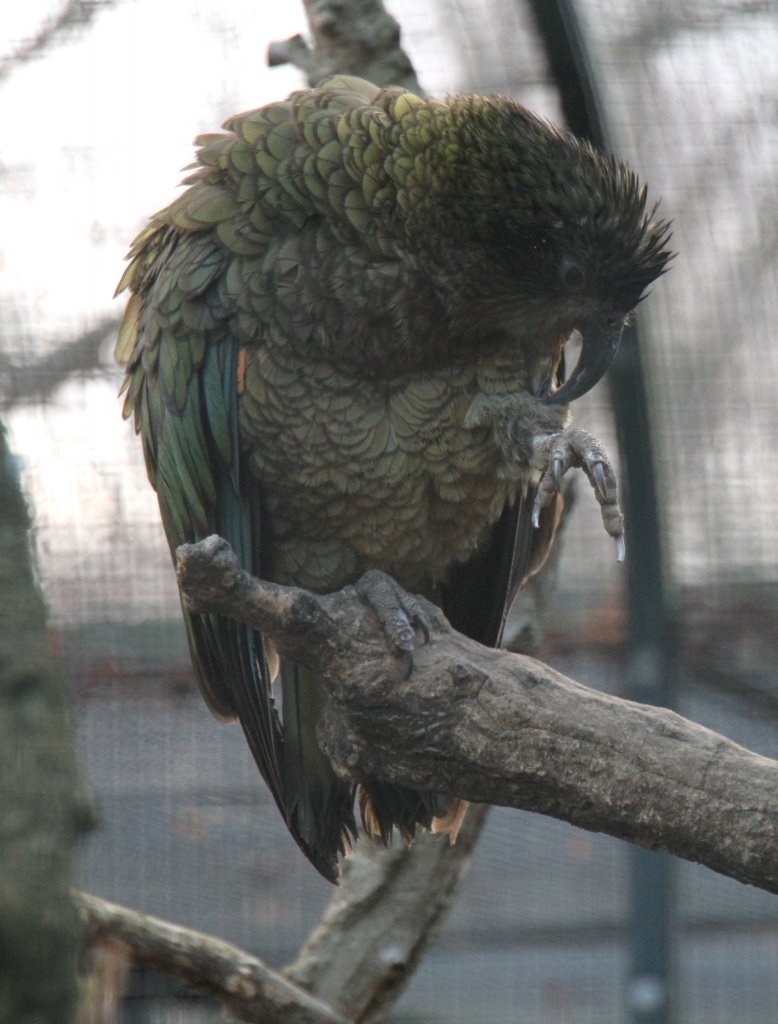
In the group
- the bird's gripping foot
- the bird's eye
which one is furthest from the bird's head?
the bird's gripping foot

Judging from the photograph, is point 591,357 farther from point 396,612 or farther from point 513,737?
point 513,737

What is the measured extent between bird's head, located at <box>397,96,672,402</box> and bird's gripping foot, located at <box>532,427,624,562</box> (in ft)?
0.94

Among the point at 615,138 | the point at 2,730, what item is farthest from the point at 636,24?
the point at 2,730

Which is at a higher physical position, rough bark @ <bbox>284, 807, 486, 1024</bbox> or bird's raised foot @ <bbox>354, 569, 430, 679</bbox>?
bird's raised foot @ <bbox>354, 569, 430, 679</bbox>

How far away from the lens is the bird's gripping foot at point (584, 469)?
6.29 feet

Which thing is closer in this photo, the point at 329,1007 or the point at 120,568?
the point at 329,1007

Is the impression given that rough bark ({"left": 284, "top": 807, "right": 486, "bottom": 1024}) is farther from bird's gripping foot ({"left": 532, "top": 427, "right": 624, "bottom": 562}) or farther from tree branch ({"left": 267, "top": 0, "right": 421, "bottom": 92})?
tree branch ({"left": 267, "top": 0, "right": 421, "bottom": 92})

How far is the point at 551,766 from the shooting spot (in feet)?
5.79

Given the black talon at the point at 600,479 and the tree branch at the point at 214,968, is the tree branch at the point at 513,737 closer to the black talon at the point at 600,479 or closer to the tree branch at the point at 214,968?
the black talon at the point at 600,479

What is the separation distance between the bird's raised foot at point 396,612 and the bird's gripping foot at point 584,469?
0.86ft

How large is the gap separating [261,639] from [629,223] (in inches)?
44.2

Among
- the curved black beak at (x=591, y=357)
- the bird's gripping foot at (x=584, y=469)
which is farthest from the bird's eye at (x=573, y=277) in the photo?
the bird's gripping foot at (x=584, y=469)

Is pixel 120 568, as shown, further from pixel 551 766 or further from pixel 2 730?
pixel 551 766

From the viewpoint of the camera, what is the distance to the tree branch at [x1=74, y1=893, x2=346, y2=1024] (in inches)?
95.0
